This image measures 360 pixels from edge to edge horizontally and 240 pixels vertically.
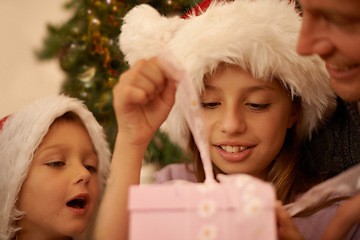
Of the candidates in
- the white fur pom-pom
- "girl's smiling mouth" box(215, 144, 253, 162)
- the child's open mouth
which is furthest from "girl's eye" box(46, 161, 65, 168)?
"girl's smiling mouth" box(215, 144, 253, 162)

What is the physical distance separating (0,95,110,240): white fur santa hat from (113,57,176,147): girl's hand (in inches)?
10.9

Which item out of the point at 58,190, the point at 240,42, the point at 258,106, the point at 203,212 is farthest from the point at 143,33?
the point at 203,212

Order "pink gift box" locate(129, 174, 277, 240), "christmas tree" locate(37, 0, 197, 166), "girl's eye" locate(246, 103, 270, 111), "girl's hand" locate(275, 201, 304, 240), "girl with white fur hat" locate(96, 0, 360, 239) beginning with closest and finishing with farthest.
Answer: "pink gift box" locate(129, 174, 277, 240) → "girl's hand" locate(275, 201, 304, 240) → "girl with white fur hat" locate(96, 0, 360, 239) → "girl's eye" locate(246, 103, 270, 111) → "christmas tree" locate(37, 0, 197, 166)

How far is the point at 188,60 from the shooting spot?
983mm

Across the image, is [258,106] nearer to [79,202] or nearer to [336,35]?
[336,35]

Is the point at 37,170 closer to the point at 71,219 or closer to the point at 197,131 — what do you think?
the point at 71,219

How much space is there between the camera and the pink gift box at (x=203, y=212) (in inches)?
21.6

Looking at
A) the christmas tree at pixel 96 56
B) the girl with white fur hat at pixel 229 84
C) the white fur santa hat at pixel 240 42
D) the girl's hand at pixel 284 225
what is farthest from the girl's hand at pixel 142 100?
the christmas tree at pixel 96 56

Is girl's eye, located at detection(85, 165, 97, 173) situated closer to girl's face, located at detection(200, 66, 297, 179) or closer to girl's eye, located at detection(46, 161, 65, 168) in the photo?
girl's eye, located at detection(46, 161, 65, 168)

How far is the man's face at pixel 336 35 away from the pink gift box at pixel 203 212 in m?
0.32

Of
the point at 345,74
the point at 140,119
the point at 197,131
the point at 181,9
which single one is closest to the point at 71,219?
the point at 140,119

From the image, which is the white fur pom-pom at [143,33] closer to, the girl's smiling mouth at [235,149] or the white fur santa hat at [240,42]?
the white fur santa hat at [240,42]

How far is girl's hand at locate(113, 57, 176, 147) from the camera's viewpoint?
2.57 ft

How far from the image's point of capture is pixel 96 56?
1548 mm
